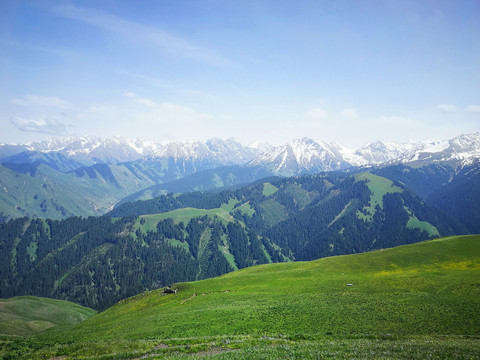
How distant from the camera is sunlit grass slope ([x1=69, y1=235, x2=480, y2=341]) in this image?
49.8 metres

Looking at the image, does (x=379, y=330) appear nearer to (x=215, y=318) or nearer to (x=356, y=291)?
(x=356, y=291)

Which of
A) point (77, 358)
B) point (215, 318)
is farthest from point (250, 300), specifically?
point (77, 358)

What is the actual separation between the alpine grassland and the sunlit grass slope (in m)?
0.24

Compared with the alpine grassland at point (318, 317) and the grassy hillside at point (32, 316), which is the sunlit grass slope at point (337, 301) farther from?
the grassy hillside at point (32, 316)

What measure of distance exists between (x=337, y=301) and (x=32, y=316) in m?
119

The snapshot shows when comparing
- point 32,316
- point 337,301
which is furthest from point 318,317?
point 32,316

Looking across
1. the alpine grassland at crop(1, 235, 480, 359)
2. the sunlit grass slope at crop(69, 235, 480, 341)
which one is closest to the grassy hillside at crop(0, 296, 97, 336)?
the sunlit grass slope at crop(69, 235, 480, 341)

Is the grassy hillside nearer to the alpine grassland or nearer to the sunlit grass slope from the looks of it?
the sunlit grass slope

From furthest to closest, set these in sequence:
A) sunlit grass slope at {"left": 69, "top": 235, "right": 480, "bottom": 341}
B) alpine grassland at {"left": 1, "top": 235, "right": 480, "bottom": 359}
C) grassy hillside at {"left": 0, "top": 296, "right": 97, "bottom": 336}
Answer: grassy hillside at {"left": 0, "top": 296, "right": 97, "bottom": 336}
sunlit grass slope at {"left": 69, "top": 235, "right": 480, "bottom": 341}
alpine grassland at {"left": 1, "top": 235, "right": 480, "bottom": 359}

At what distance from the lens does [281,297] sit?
237 feet

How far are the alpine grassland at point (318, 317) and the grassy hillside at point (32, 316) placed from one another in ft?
102

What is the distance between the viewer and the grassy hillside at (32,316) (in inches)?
3658

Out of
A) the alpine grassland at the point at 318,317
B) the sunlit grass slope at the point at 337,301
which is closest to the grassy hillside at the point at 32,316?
the sunlit grass slope at the point at 337,301

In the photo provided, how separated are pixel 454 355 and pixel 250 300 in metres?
50.3
